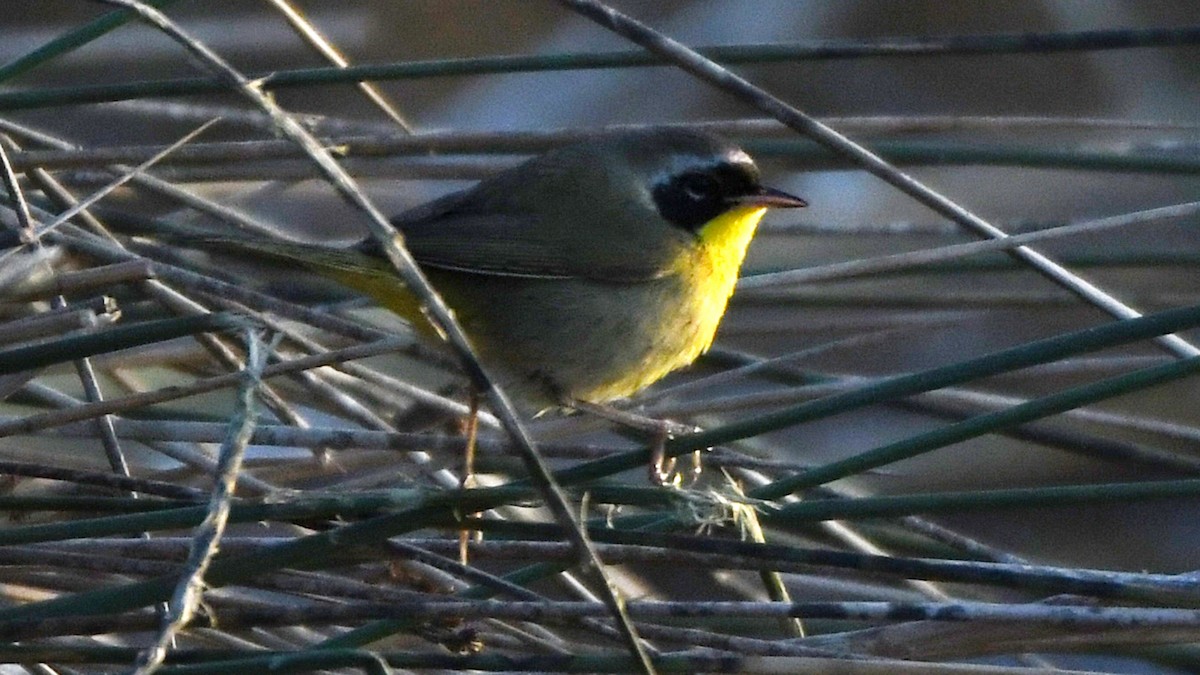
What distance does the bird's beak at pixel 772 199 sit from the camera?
3330 millimetres

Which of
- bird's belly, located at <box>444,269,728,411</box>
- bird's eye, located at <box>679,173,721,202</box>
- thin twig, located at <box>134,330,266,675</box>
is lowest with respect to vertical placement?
thin twig, located at <box>134,330,266,675</box>

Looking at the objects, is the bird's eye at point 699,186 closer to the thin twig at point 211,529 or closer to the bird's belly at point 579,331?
the bird's belly at point 579,331

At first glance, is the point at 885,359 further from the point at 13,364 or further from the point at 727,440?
the point at 13,364

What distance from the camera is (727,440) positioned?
2.35m

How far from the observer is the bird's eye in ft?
11.2

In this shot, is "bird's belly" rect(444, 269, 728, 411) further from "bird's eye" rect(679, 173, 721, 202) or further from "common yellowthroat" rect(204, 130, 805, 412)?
"bird's eye" rect(679, 173, 721, 202)

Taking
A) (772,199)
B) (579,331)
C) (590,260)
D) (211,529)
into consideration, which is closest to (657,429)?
(579,331)

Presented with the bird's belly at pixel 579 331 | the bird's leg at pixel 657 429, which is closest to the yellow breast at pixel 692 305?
the bird's belly at pixel 579 331

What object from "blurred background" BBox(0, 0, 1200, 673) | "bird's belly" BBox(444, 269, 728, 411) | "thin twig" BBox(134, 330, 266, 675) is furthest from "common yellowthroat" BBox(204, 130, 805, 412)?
"thin twig" BBox(134, 330, 266, 675)

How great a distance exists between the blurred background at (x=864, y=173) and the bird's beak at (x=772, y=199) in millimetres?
86

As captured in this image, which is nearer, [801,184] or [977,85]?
[801,184]

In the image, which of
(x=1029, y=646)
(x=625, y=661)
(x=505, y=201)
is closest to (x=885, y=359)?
(x=505, y=201)

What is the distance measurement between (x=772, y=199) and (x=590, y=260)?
378 mm

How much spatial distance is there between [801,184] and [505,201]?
3.00m
